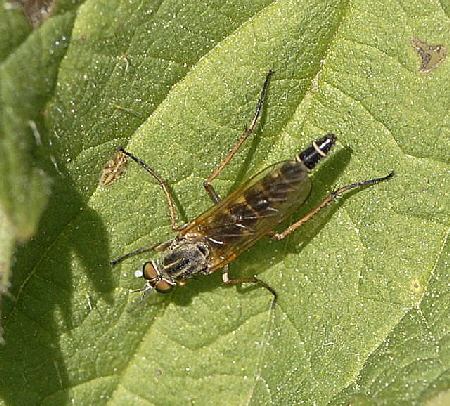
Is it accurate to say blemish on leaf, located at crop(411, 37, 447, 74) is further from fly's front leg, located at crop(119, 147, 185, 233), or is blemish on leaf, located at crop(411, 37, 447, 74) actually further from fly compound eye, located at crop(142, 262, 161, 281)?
fly compound eye, located at crop(142, 262, 161, 281)

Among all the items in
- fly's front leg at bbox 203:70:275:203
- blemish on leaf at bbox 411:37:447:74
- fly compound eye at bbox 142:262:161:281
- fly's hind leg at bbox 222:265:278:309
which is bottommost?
fly's hind leg at bbox 222:265:278:309

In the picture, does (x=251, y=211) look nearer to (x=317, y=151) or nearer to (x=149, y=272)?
(x=317, y=151)

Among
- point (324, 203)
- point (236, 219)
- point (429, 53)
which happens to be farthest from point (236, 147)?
point (429, 53)

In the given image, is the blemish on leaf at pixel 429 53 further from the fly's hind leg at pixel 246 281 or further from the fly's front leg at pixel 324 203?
the fly's hind leg at pixel 246 281

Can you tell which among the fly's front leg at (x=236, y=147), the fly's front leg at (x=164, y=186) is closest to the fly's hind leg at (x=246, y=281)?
the fly's front leg at (x=164, y=186)

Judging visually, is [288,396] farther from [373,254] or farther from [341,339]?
[373,254]

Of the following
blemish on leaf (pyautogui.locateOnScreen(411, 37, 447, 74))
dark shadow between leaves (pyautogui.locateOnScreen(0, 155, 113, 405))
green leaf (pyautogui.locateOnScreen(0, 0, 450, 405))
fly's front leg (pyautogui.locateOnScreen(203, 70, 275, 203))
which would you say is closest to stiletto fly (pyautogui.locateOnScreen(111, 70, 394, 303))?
fly's front leg (pyautogui.locateOnScreen(203, 70, 275, 203))
